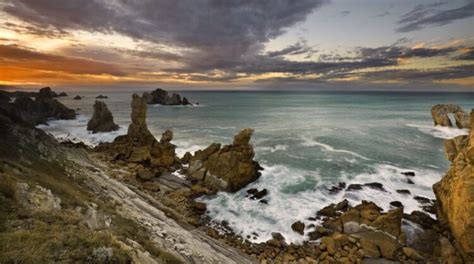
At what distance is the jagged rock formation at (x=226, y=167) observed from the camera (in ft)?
85.1

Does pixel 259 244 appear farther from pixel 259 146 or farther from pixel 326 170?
pixel 259 146

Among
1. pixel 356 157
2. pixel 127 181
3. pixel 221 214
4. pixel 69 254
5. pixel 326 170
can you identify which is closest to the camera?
pixel 69 254

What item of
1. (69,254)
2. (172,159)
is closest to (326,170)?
(172,159)

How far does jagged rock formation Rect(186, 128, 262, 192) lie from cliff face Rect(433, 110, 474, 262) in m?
16.9

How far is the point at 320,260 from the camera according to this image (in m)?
15.5

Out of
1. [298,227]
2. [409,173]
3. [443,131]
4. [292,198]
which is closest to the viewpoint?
[298,227]

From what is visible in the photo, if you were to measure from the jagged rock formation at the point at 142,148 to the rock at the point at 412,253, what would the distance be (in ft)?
76.6

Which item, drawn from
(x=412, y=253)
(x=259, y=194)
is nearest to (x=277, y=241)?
(x=259, y=194)

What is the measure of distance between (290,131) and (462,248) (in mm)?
44195

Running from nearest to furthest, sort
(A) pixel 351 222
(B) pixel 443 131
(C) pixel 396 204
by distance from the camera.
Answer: (A) pixel 351 222, (C) pixel 396 204, (B) pixel 443 131

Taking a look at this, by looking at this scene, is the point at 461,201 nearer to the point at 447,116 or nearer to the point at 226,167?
the point at 226,167

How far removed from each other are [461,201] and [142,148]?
108 feet

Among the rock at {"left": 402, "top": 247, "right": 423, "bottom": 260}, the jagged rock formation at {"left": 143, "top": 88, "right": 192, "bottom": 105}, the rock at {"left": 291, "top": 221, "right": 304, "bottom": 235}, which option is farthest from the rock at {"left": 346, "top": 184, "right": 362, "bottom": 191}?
the jagged rock formation at {"left": 143, "top": 88, "right": 192, "bottom": 105}

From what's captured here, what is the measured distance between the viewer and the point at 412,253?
15.4 m
